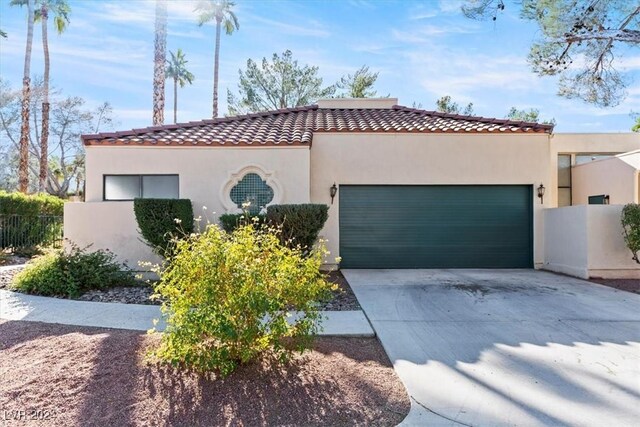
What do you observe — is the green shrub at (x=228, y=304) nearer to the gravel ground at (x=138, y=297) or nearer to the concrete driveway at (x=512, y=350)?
the concrete driveway at (x=512, y=350)

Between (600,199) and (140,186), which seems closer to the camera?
(140,186)

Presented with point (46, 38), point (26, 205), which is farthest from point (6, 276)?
point (46, 38)

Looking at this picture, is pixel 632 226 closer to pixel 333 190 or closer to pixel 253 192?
pixel 333 190

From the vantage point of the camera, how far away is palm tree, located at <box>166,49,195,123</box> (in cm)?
3822

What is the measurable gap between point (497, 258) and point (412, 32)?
28.0 ft

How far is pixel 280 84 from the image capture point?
83.7 ft

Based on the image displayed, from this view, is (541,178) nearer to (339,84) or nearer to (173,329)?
(173,329)

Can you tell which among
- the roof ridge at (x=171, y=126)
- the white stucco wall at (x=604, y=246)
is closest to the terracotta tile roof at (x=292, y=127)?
the roof ridge at (x=171, y=126)

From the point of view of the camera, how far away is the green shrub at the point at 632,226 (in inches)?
372

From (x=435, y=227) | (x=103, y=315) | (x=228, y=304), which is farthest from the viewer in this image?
(x=435, y=227)

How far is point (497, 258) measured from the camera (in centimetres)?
1225

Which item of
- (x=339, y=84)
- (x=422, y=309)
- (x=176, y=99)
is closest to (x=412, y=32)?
(x=422, y=309)

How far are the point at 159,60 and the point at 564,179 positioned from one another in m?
18.3

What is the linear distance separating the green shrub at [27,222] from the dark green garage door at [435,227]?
1275 cm
